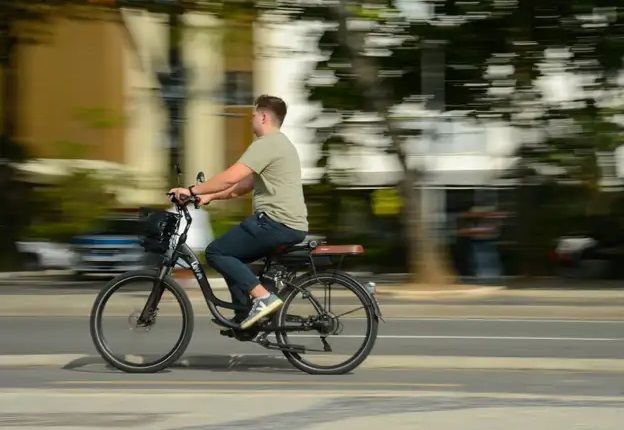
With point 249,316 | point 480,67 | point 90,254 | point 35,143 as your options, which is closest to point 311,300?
point 249,316

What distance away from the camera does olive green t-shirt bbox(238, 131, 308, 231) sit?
7.51m

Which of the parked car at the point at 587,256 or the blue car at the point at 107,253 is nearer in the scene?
the blue car at the point at 107,253

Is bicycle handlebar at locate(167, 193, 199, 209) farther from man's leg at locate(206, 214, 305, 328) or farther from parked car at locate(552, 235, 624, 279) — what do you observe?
parked car at locate(552, 235, 624, 279)

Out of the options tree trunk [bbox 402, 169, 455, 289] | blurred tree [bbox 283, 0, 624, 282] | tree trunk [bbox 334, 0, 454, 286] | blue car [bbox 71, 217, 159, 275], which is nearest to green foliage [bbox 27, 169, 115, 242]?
blue car [bbox 71, 217, 159, 275]

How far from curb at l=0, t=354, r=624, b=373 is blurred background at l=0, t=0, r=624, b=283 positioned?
25.5ft

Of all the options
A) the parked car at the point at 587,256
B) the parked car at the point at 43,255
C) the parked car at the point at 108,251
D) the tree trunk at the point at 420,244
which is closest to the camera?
the tree trunk at the point at 420,244

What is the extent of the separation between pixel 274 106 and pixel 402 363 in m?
1.90

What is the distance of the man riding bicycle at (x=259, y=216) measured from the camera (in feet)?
24.6

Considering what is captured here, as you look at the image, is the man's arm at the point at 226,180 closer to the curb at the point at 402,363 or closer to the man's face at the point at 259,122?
the man's face at the point at 259,122

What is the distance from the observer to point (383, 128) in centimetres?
1866

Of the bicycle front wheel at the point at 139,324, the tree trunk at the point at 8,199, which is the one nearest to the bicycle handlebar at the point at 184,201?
the bicycle front wheel at the point at 139,324

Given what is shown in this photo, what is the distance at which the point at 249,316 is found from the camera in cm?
757

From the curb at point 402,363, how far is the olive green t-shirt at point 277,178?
1198mm

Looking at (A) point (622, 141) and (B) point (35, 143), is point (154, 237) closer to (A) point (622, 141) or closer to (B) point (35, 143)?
(A) point (622, 141)
